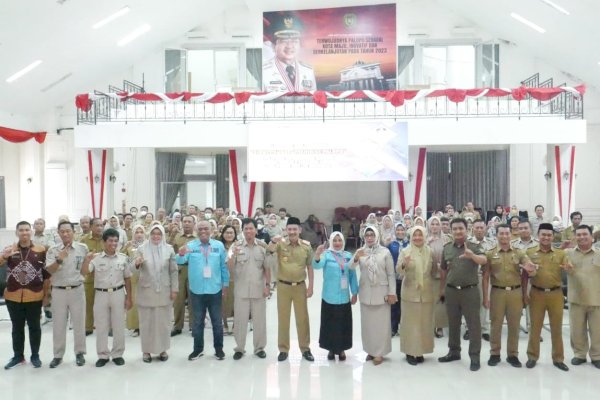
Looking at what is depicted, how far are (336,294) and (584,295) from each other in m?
2.40

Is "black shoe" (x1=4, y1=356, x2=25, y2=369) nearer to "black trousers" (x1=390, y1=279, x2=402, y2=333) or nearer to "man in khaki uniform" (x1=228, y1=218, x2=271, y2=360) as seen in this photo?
"man in khaki uniform" (x1=228, y1=218, x2=271, y2=360)

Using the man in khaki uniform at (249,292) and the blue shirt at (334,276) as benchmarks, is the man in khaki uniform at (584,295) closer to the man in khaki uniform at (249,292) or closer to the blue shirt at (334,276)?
the blue shirt at (334,276)

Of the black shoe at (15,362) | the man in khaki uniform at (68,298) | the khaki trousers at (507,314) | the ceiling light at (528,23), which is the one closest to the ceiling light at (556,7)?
the ceiling light at (528,23)

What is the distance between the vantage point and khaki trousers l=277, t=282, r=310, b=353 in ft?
17.8

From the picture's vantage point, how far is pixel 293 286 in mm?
5426

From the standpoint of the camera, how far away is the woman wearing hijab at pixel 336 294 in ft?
17.3

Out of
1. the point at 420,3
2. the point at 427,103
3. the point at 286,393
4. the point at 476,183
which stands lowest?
the point at 286,393

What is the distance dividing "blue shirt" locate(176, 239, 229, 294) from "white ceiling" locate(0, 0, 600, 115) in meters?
7.88

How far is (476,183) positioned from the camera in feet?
56.7

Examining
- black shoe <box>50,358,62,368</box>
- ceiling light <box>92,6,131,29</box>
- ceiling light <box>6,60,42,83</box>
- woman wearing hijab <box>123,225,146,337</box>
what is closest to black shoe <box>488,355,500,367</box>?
woman wearing hijab <box>123,225,146,337</box>

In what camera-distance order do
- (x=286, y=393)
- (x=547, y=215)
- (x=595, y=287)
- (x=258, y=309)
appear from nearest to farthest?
(x=286, y=393), (x=595, y=287), (x=258, y=309), (x=547, y=215)

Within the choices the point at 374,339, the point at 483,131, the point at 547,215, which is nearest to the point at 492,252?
the point at 374,339

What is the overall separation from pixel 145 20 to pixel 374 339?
12446mm

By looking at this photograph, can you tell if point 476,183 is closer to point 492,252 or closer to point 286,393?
point 492,252
